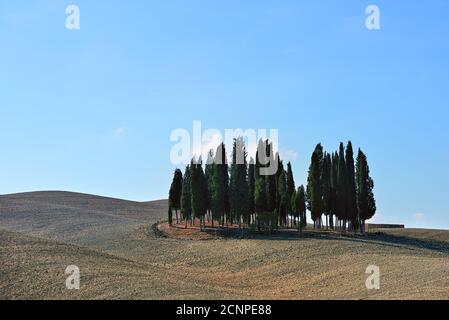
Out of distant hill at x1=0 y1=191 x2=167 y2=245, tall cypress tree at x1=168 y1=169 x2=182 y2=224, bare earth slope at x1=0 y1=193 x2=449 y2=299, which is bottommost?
bare earth slope at x1=0 y1=193 x2=449 y2=299

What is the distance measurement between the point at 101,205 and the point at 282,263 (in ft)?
Result: 189

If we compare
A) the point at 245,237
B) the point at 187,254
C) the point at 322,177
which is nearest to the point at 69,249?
the point at 187,254

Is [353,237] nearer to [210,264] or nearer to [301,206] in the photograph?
[301,206]

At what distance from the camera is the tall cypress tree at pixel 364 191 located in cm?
6756

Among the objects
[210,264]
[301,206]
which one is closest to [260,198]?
[301,206]

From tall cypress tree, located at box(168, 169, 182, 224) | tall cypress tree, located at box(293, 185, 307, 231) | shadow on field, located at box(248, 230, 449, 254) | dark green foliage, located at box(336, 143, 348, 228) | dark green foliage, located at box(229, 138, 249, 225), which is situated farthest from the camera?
tall cypress tree, located at box(168, 169, 182, 224)

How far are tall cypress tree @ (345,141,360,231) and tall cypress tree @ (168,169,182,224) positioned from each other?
65.1 feet

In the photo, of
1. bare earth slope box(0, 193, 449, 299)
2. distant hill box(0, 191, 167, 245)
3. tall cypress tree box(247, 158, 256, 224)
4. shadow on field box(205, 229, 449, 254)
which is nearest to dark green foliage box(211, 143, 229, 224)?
tall cypress tree box(247, 158, 256, 224)

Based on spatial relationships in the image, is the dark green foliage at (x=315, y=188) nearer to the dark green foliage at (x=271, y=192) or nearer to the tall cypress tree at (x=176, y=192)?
the dark green foliage at (x=271, y=192)

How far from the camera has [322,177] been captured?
2702 inches

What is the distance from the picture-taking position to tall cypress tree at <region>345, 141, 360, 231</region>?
6712cm

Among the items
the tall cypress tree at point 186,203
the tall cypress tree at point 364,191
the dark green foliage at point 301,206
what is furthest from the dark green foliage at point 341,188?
the tall cypress tree at point 186,203

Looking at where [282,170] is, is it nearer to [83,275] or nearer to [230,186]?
[230,186]

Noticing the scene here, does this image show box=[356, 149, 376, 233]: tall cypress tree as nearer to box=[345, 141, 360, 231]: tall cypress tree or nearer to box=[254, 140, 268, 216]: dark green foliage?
box=[345, 141, 360, 231]: tall cypress tree
